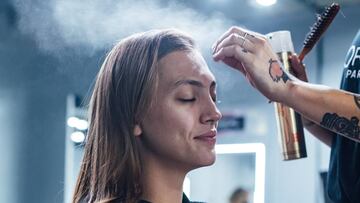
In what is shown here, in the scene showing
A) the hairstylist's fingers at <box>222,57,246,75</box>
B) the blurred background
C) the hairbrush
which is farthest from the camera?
the blurred background

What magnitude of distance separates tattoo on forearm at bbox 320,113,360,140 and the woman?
0.24 meters

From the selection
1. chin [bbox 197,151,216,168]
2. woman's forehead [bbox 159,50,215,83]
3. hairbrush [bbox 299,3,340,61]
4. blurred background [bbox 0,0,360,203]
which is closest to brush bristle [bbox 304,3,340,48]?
hairbrush [bbox 299,3,340,61]

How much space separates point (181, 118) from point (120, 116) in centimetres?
12

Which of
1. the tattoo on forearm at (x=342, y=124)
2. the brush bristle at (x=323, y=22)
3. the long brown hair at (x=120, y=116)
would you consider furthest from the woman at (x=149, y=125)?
the brush bristle at (x=323, y=22)

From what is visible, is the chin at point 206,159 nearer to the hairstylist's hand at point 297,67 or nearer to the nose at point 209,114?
the nose at point 209,114

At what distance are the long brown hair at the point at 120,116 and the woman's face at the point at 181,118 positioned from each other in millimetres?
21

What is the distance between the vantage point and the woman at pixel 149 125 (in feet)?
3.57

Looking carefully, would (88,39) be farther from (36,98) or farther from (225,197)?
(225,197)

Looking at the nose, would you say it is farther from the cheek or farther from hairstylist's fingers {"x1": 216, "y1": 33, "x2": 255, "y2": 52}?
hairstylist's fingers {"x1": 216, "y1": 33, "x2": 255, "y2": 52}

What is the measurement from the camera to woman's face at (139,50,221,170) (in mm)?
1083

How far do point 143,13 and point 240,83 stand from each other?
3.70 ft

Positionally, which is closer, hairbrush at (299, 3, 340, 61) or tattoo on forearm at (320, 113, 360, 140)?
tattoo on forearm at (320, 113, 360, 140)

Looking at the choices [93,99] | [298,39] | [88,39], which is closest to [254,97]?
[298,39]

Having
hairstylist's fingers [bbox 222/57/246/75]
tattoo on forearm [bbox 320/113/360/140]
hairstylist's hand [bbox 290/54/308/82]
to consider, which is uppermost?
hairstylist's hand [bbox 290/54/308/82]
